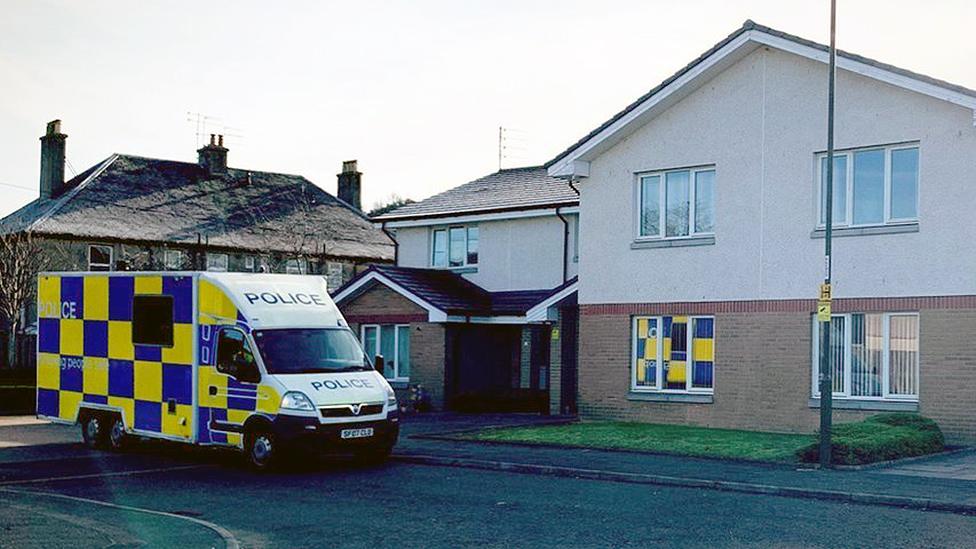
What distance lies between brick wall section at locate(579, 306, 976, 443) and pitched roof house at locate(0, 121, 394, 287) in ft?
75.9

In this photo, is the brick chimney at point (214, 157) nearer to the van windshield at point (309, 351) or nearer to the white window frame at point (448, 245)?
the white window frame at point (448, 245)

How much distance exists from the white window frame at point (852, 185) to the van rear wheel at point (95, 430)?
1293cm

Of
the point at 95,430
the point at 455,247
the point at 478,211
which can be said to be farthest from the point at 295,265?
the point at 95,430

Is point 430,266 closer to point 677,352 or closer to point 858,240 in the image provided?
point 677,352

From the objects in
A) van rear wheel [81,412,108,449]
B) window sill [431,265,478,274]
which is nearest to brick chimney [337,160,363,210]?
window sill [431,265,478,274]

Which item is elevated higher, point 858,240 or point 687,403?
point 858,240

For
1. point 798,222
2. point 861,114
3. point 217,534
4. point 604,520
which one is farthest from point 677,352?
point 217,534

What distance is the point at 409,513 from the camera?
13039mm

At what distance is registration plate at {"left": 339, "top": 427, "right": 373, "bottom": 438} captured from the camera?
17156 millimetres

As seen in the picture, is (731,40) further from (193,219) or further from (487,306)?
(193,219)

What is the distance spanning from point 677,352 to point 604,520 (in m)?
11.8

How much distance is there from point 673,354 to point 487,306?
7794 millimetres

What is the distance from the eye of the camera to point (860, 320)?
21406mm

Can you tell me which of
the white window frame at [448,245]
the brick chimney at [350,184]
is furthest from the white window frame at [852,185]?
the brick chimney at [350,184]
